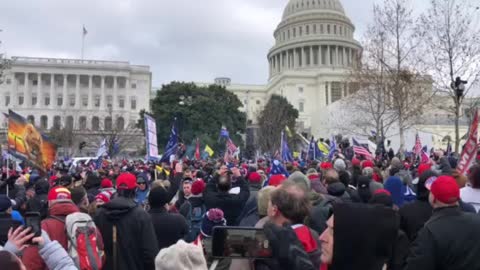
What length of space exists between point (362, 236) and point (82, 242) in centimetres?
201

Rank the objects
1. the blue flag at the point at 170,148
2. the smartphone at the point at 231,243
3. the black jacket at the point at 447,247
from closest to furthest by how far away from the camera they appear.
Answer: the smartphone at the point at 231,243
the black jacket at the point at 447,247
the blue flag at the point at 170,148

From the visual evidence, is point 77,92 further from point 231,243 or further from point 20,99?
point 231,243

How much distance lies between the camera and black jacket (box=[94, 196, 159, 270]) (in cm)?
425

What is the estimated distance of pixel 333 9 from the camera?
316 feet

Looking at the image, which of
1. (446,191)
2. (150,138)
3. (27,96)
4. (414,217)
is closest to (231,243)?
(446,191)

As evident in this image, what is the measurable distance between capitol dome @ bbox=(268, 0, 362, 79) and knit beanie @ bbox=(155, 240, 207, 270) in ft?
292

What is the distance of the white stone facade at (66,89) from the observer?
3248 inches

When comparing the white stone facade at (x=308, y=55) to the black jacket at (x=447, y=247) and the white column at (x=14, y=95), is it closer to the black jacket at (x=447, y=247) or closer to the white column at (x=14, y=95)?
the white column at (x=14, y=95)

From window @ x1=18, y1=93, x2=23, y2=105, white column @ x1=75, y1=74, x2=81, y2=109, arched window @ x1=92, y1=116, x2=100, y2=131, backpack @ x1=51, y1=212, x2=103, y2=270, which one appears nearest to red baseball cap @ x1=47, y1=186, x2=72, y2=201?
backpack @ x1=51, y1=212, x2=103, y2=270

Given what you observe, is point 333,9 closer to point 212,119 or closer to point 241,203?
point 212,119

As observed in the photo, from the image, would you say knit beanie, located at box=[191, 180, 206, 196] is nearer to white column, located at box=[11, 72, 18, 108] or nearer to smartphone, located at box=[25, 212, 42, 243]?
smartphone, located at box=[25, 212, 42, 243]

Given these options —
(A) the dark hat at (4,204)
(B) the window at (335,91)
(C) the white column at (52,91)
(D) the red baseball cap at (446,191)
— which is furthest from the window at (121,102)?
(D) the red baseball cap at (446,191)

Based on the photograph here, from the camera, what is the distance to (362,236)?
3363 millimetres

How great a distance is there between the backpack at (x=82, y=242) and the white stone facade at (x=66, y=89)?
80872mm
